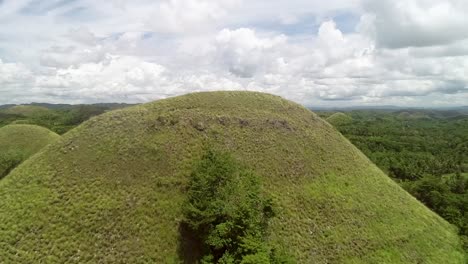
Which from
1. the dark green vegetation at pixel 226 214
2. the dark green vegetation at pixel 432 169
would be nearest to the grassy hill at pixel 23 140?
the dark green vegetation at pixel 226 214

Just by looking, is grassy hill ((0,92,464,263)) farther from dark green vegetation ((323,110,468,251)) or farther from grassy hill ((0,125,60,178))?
grassy hill ((0,125,60,178))

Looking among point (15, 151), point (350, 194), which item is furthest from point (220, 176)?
point (15, 151)

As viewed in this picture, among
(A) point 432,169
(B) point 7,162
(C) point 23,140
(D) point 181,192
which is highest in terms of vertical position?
(C) point 23,140

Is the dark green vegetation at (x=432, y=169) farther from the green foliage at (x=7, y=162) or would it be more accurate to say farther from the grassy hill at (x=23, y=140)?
the grassy hill at (x=23, y=140)

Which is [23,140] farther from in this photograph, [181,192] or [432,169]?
[432,169]

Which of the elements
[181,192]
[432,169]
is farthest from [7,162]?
[432,169]

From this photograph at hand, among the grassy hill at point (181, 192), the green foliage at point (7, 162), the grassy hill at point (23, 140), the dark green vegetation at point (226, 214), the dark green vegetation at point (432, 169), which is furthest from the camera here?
the grassy hill at point (23, 140)

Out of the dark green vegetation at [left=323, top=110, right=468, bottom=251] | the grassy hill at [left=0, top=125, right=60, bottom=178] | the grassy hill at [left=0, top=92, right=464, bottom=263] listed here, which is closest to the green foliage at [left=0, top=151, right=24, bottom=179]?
the grassy hill at [left=0, top=125, right=60, bottom=178]
